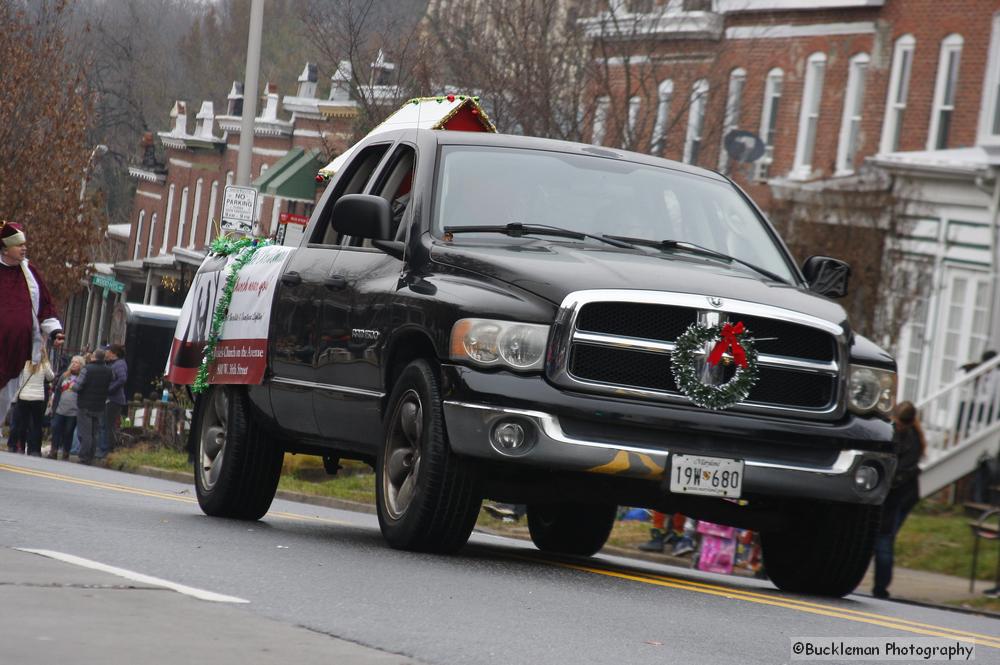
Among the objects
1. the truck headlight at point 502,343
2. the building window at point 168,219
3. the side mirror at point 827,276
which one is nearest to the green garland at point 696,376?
the truck headlight at point 502,343

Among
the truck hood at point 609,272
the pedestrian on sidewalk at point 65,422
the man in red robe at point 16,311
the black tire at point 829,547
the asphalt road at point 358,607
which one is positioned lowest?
the pedestrian on sidewalk at point 65,422

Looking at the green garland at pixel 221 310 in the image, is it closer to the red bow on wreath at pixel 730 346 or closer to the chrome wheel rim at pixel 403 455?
the chrome wheel rim at pixel 403 455

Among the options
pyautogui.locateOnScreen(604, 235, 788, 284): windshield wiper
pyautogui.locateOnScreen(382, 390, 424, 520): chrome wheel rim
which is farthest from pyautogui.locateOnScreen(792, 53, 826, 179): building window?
pyautogui.locateOnScreen(382, 390, 424, 520): chrome wheel rim

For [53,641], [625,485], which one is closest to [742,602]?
[625,485]

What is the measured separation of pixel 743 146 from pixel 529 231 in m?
22.8

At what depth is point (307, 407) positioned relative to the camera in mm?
10594

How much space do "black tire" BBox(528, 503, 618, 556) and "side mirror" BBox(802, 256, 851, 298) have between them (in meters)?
2.30

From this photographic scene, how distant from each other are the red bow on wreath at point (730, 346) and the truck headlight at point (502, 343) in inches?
28.4

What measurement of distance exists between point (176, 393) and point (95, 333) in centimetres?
4538

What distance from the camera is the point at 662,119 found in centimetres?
3569

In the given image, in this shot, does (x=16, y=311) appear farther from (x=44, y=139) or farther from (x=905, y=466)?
(x=44, y=139)

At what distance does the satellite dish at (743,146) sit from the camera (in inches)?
1259

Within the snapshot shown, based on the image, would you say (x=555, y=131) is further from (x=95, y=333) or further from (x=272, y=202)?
(x=95, y=333)

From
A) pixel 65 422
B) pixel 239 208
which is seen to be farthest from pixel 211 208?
pixel 239 208
